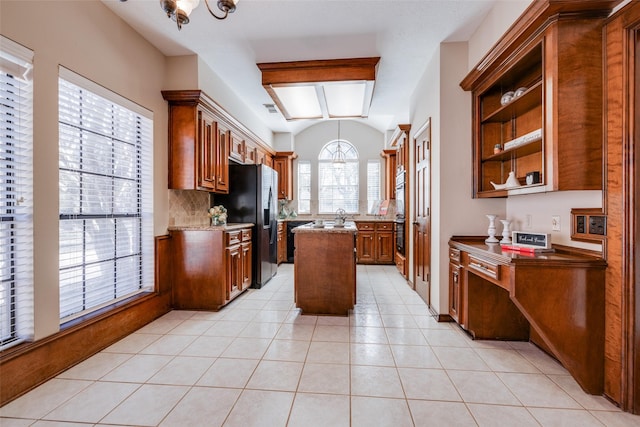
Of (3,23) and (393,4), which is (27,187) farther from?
(393,4)

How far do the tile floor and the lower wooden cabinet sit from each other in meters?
0.42

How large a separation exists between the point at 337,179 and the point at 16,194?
5921 mm

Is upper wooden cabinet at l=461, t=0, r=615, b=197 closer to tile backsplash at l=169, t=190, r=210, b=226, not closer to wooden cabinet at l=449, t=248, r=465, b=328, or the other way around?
wooden cabinet at l=449, t=248, r=465, b=328

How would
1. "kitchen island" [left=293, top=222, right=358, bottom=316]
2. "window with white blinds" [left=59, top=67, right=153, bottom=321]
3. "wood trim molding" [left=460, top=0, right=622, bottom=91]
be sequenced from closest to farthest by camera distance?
1. "wood trim molding" [left=460, top=0, right=622, bottom=91]
2. "window with white blinds" [left=59, top=67, right=153, bottom=321]
3. "kitchen island" [left=293, top=222, right=358, bottom=316]

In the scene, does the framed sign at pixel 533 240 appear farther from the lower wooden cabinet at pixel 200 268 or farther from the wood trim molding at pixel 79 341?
the wood trim molding at pixel 79 341

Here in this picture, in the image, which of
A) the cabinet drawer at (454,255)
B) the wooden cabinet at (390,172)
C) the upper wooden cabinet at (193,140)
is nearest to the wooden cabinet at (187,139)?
→ the upper wooden cabinet at (193,140)

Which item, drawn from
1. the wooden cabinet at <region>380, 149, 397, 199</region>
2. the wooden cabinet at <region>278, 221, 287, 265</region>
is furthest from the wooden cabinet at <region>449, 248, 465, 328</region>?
the wooden cabinet at <region>278, 221, 287, 265</region>

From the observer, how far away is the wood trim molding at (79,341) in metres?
1.84

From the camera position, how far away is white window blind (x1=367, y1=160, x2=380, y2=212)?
7.15 m

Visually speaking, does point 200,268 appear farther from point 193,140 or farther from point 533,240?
point 533,240

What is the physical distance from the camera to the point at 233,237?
372 cm

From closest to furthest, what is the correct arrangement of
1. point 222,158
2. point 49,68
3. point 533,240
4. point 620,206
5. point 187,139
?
point 620,206 → point 49,68 → point 533,240 → point 187,139 → point 222,158

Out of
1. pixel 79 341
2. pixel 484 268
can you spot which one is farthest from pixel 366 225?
pixel 79 341

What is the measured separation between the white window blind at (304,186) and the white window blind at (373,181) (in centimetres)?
146
